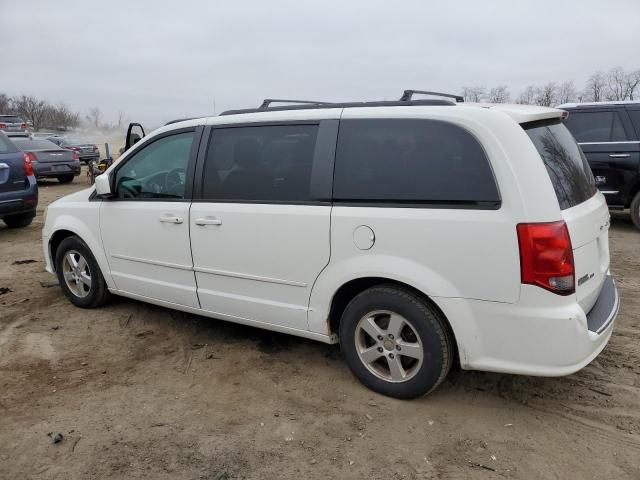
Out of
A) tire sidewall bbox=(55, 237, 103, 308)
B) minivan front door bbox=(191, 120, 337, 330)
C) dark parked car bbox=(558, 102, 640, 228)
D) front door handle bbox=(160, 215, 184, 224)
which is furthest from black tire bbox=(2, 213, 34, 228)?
dark parked car bbox=(558, 102, 640, 228)

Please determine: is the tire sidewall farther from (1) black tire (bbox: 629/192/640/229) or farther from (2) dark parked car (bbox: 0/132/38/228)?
(1) black tire (bbox: 629/192/640/229)

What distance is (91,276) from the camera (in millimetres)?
4855

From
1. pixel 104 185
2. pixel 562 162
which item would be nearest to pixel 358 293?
pixel 562 162

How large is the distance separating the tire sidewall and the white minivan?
0.80m

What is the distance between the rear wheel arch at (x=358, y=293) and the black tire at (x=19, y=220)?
7.47 m

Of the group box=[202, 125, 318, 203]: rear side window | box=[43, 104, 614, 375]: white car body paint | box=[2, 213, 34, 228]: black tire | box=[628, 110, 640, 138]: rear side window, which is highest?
box=[628, 110, 640, 138]: rear side window

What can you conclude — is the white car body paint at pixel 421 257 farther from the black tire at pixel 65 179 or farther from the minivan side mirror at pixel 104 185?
the black tire at pixel 65 179

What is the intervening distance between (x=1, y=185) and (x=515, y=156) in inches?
306

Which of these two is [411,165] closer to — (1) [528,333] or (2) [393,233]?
(2) [393,233]

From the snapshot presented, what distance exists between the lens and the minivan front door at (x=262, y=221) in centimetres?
338

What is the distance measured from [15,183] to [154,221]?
538 centimetres

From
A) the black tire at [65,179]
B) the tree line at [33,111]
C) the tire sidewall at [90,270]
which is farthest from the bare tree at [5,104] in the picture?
the tire sidewall at [90,270]

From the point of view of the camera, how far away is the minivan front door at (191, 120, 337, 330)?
338cm

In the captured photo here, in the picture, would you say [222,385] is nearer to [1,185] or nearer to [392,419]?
[392,419]
